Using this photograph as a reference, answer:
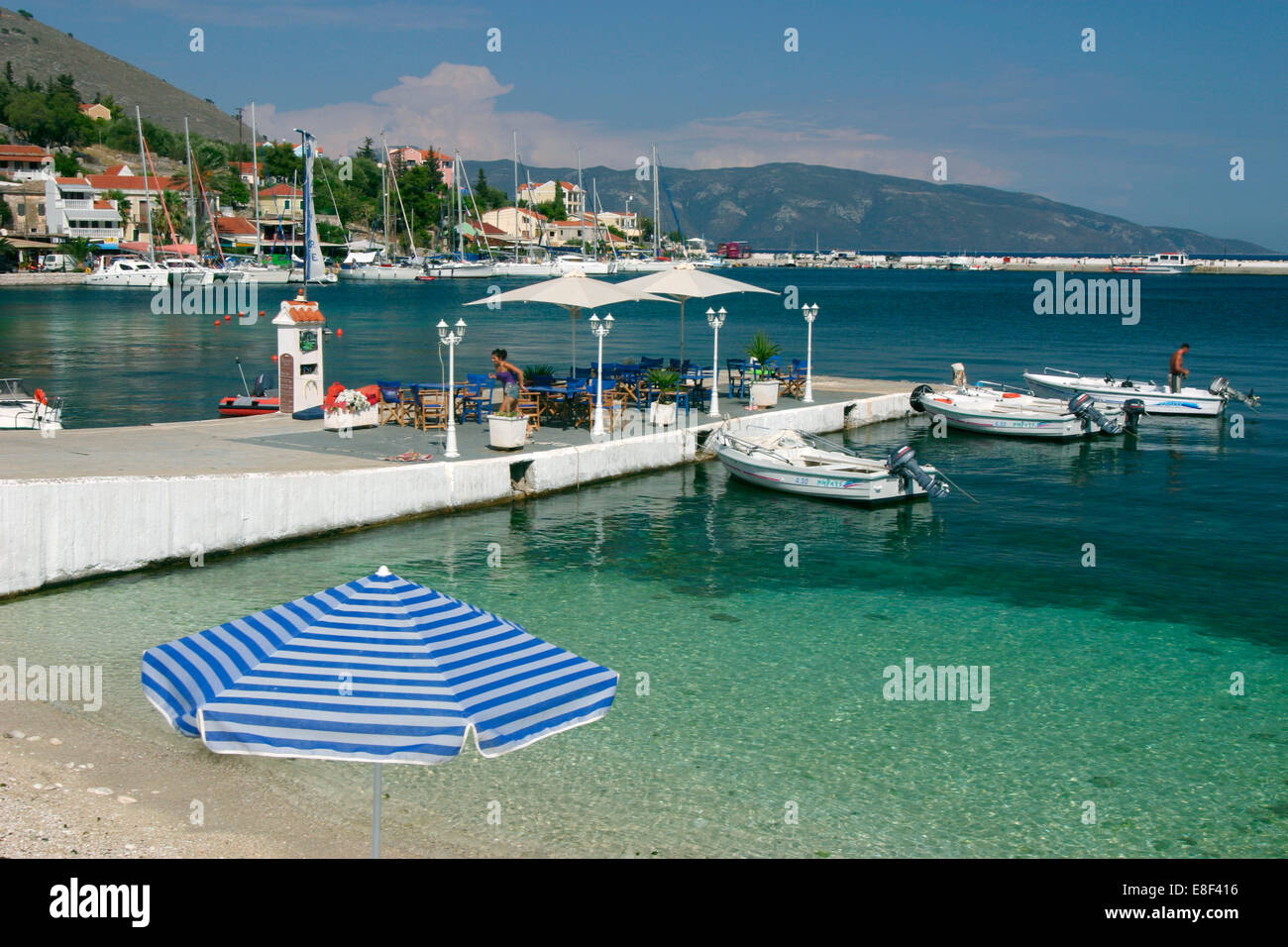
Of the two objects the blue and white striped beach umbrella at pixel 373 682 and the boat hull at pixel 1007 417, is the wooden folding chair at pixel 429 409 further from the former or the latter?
the blue and white striped beach umbrella at pixel 373 682

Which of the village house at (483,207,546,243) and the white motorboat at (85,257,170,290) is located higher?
the village house at (483,207,546,243)

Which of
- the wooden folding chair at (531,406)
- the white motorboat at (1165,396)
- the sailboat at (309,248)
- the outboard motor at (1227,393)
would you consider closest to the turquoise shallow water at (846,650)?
the wooden folding chair at (531,406)

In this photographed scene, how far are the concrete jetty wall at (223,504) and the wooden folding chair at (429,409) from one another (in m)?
2.59

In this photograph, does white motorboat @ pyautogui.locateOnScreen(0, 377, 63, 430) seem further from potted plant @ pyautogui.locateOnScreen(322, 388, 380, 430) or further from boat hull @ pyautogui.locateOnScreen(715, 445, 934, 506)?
boat hull @ pyautogui.locateOnScreen(715, 445, 934, 506)

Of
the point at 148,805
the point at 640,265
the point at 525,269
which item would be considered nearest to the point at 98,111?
the point at 640,265

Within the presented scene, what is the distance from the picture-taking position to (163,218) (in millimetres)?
127562

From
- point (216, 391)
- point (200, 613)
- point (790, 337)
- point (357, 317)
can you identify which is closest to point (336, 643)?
point (200, 613)

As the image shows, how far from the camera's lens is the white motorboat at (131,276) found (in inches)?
3994

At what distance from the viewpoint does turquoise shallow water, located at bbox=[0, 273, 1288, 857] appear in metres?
8.35

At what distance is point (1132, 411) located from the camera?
2925cm

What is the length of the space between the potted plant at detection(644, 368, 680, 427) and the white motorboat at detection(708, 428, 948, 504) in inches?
57.8

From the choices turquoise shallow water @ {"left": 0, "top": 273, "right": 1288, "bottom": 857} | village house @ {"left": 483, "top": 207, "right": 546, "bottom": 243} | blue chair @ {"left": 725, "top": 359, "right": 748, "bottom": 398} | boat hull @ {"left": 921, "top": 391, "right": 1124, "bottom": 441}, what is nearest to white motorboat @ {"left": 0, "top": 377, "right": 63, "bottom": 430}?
turquoise shallow water @ {"left": 0, "top": 273, "right": 1288, "bottom": 857}

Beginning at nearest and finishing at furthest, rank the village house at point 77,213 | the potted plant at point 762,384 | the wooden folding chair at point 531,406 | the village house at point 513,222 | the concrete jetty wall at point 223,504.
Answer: the concrete jetty wall at point 223,504 → the wooden folding chair at point 531,406 → the potted plant at point 762,384 → the village house at point 77,213 → the village house at point 513,222
